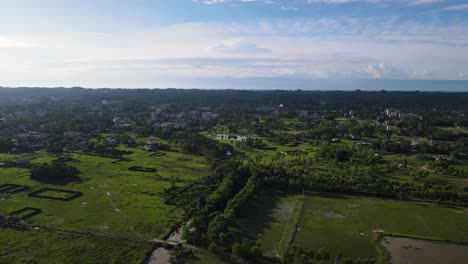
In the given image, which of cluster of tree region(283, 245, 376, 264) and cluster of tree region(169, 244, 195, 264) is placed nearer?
cluster of tree region(283, 245, 376, 264)

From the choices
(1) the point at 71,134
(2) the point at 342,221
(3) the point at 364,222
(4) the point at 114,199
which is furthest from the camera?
(1) the point at 71,134

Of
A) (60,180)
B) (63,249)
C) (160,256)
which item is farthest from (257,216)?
(60,180)

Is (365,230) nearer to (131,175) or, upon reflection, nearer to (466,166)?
(131,175)

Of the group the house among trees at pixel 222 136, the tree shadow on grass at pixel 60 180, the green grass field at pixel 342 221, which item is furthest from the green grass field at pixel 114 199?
the house among trees at pixel 222 136

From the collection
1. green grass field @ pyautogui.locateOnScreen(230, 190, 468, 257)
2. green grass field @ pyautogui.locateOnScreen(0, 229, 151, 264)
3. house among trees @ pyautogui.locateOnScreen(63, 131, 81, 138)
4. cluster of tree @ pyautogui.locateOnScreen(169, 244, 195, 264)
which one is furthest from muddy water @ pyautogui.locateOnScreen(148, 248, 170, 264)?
house among trees @ pyautogui.locateOnScreen(63, 131, 81, 138)

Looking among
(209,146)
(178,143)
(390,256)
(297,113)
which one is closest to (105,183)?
(209,146)

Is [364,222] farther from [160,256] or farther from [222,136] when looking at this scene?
[222,136]

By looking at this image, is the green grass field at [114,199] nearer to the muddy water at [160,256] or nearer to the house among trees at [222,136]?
the muddy water at [160,256]

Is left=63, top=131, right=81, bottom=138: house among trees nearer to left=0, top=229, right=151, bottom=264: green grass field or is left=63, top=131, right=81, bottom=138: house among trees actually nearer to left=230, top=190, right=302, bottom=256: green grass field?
left=0, top=229, right=151, bottom=264: green grass field
